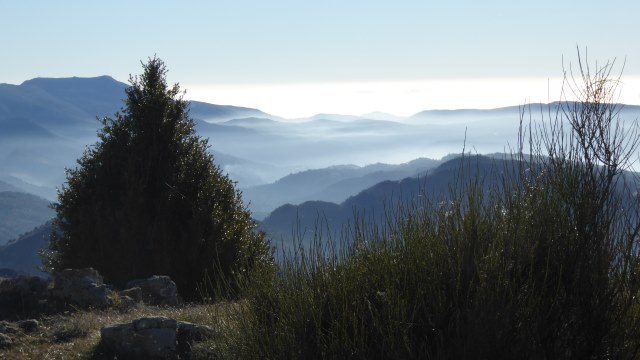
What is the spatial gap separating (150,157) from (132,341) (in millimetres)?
9888

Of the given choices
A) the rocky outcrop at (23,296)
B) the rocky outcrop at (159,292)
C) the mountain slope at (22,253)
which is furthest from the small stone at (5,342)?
the mountain slope at (22,253)

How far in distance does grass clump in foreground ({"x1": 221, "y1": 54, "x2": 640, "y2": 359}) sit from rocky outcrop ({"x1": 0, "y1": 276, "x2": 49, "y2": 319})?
22.7ft

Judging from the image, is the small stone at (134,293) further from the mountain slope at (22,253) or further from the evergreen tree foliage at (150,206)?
the mountain slope at (22,253)

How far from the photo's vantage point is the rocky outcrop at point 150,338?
30.1 ft

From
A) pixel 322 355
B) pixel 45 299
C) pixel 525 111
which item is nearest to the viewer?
pixel 322 355

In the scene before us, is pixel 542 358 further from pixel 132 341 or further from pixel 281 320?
pixel 132 341

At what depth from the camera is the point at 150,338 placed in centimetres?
921

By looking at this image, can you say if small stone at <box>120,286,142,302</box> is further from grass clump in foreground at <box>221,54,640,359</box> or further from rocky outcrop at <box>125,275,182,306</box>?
grass clump in foreground at <box>221,54,640,359</box>

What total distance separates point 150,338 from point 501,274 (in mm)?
5385

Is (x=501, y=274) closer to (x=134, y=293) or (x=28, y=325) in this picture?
(x=28, y=325)

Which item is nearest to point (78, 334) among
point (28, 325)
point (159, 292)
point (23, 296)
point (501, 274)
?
point (28, 325)

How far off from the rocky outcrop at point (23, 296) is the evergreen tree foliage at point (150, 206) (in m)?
4.97

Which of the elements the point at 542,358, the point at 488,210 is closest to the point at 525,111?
the point at 488,210

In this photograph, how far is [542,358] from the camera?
5625 mm
